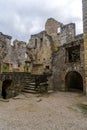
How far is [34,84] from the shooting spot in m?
10.9

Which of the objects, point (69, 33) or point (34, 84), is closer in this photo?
point (34, 84)

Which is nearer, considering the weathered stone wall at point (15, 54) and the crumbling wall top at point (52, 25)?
the crumbling wall top at point (52, 25)

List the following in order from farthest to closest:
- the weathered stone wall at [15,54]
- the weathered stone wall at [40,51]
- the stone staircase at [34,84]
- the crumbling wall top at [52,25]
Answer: the weathered stone wall at [15,54], the crumbling wall top at [52,25], the weathered stone wall at [40,51], the stone staircase at [34,84]

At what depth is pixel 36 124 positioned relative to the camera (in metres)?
4.52

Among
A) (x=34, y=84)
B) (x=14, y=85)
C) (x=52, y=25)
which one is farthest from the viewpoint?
(x=52, y=25)

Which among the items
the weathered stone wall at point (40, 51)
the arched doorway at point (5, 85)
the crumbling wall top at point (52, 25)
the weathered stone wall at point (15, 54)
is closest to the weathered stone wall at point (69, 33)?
the crumbling wall top at point (52, 25)

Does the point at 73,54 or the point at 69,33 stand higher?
the point at 69,33

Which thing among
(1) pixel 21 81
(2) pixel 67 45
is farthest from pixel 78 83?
(1) pixel 21 81

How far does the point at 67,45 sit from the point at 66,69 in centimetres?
237

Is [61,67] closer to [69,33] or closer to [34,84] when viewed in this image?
[34,84]

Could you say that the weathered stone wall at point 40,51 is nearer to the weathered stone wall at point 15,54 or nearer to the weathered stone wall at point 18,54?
the weathered stone wall at point 15,54

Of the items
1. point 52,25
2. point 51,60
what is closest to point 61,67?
point 51,60

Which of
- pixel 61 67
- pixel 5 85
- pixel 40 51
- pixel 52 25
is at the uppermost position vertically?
pixel 52 25

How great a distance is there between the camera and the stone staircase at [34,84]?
10.6 m
